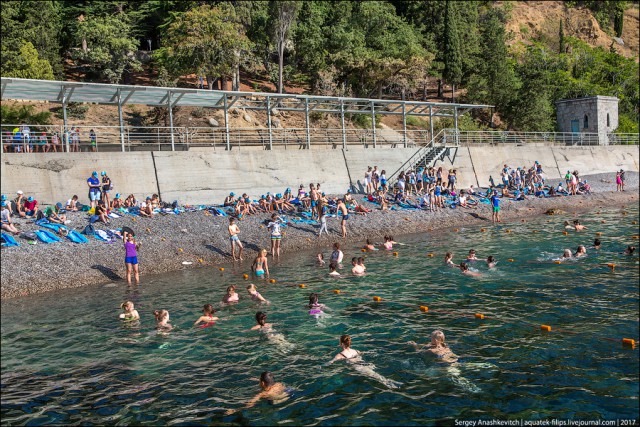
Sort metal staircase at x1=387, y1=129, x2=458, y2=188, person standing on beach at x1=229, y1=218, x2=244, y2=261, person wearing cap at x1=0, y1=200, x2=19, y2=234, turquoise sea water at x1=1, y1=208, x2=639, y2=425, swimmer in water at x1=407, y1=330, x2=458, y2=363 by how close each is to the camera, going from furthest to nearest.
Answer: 1. metal staircase at x1=387, y1=129, x2=458, y2=188
2. person standing on beach at x1=229, y1=218, x2=244, y2=261
3. person wearing cap at x1=0, y1=200, x2=19, y2=234
4. swimmer in water at x1=407, y1=330, x2=458, y2=363
5. turquoise sea water at x1=1, y1=208, x2=639, y2=425

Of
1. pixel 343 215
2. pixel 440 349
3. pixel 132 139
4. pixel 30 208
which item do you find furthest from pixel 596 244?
pixel 132 139

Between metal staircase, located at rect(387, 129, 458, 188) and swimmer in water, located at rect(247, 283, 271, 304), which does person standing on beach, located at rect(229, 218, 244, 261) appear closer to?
swimmer in water, located at rect(247, 283, 271, 304)

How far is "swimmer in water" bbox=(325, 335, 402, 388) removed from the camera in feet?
32.8

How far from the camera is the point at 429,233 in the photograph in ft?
90.2

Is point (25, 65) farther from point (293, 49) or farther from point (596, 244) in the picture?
point (596, 244)

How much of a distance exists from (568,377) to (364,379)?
11.6 ft

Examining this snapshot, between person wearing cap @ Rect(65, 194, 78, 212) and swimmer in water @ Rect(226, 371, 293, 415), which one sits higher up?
person wearing cap @ Rect(65, 194, 78, 212)

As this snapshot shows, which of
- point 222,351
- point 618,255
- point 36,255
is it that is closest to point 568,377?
point 222,351

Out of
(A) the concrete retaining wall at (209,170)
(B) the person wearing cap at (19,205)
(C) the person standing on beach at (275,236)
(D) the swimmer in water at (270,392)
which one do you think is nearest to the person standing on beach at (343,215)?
(C) the person standing on beach at (275,236)

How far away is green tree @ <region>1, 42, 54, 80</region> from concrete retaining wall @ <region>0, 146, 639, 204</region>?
2285 cm

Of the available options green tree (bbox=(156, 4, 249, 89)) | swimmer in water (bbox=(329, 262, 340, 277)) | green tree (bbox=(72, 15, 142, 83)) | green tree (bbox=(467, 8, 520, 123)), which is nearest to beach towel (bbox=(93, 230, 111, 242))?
swimmer in water (bbox=(329, 262, 340, 277))

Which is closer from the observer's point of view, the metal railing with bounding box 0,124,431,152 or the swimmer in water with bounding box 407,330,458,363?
the swimmer in water with bounding box 407,330,458,363

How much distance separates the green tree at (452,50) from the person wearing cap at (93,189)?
4728cm

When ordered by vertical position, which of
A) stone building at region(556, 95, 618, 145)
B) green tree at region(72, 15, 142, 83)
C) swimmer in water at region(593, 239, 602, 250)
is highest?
green tree at region(72, 15, 142, 83)
